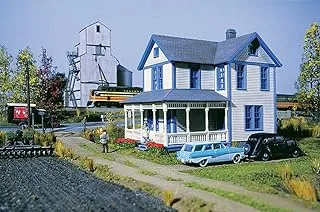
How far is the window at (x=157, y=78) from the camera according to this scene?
2711 centimetres

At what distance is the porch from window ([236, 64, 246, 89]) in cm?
192

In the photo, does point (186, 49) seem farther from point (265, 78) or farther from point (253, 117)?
point (253, 117)

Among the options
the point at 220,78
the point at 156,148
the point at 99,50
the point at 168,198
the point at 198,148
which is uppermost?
the point at 99,50

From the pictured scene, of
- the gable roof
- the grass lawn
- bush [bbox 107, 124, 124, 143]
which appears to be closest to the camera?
the grass lawn

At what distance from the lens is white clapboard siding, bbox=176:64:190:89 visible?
25.7 meters

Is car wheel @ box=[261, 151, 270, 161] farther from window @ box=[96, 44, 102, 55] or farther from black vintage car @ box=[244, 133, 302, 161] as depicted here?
window @ box=[96, 44, 102, 55]

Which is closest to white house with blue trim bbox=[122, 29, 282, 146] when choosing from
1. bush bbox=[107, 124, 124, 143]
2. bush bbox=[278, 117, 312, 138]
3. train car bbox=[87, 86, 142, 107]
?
bush bbox=[107, 124, 124, 143]

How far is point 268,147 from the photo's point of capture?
2205cm

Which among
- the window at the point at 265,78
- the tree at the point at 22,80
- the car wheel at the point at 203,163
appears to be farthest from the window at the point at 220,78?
the tree at the point at 22,80

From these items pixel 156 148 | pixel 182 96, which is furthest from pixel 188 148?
pixel 182 96

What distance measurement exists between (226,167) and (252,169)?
54.7 inches

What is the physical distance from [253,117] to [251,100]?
4.02 ft

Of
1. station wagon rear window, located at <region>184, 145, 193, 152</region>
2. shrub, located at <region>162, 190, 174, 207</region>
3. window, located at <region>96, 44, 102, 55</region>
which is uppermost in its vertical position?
window, located at <region>96, 44, 102, 55</region>

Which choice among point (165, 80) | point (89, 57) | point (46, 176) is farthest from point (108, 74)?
point (46, 176)
